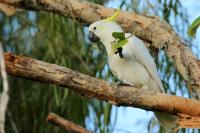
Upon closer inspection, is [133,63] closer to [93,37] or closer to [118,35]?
[93,37]

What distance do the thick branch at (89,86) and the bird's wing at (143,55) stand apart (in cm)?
47

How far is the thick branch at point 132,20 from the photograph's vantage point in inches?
68.9

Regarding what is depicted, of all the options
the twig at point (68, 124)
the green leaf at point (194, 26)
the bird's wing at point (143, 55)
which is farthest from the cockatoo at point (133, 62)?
Answer: the twig at point (68, 124)

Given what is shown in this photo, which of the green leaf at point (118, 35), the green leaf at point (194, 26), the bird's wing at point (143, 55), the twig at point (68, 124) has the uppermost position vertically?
the bird's wing at point (143, 55)

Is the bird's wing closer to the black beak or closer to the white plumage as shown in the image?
the white plumage

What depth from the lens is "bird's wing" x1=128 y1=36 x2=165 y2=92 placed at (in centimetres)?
190

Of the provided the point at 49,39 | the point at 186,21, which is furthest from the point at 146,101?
the point at 49,39

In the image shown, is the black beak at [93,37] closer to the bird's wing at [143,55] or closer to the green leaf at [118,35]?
the bird's wing at [143,55]

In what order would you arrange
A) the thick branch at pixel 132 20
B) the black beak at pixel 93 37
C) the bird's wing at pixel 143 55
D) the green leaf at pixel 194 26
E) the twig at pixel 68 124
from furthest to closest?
1. the black beak at pixel 93 37
2. the bird's wing at pixel 143 55
3. the thick branch at pixel 132 20
4. the green leaf at pixel 194 26
5. the twig at pixel 68 124

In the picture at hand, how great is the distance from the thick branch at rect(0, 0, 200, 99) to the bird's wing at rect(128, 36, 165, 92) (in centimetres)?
3

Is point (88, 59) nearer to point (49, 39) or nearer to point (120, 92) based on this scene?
point (49, 39)

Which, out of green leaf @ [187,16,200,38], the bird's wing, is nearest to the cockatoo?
the bird's wing

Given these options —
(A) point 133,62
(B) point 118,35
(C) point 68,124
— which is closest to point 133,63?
(A) point 133,62

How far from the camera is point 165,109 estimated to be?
4.70 feet
